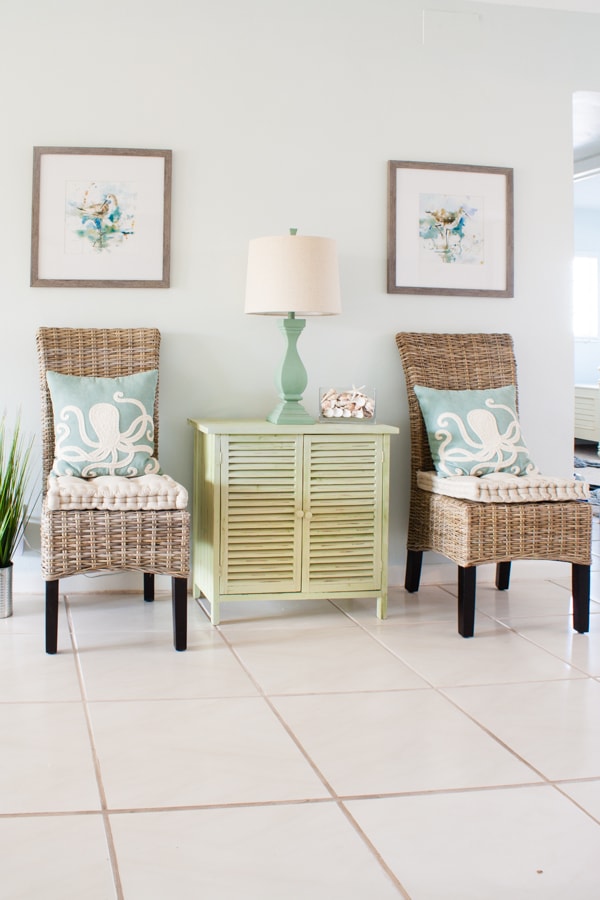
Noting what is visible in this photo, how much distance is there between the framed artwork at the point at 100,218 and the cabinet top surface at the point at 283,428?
65cm

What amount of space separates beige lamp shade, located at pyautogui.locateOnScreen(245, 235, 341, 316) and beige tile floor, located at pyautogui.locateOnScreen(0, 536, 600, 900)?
1.13m

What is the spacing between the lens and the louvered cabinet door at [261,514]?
3303 mm

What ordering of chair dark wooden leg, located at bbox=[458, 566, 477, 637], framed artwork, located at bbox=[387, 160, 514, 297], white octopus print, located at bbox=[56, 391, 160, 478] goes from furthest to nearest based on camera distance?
framed artwork, located at bbox=[387, 160, 514, 297]
white octopus print, located at bbox=[56, 391, 160, 478]
chair dark wooden leg, located at bbox=[458, 566, 477, 637]

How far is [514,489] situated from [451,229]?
126cm

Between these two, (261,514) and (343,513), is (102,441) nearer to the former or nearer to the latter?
(261,514)

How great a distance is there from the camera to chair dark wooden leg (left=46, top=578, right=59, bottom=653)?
115 inches

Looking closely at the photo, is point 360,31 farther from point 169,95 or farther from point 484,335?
point 484,335

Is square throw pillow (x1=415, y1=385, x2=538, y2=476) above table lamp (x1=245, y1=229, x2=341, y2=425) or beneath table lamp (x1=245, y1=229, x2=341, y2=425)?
beneath

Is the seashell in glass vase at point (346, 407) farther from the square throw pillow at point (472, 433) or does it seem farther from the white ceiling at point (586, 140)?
the white ceiling at point (586, 140)

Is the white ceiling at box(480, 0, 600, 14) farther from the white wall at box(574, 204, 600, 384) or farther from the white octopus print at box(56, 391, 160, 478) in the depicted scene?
the white wall at box(574, 204, 600, 384)

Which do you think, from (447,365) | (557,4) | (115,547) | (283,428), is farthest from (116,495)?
(557,4)

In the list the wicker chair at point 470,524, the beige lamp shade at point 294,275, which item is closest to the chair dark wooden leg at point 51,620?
the beige lamp shade at point 294,275

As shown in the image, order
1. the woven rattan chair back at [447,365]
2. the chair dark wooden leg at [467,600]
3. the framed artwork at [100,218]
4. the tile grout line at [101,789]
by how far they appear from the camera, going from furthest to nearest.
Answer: the woven rattan chair back at [447,365], the framed artwork at [100,218], the chair dark wooden leg at [467,600], the tile grout line at [101,789]

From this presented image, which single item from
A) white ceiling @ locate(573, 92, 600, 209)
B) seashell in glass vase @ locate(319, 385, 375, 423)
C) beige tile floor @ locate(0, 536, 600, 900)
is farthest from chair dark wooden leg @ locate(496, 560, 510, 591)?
white ceiling @ locate(573, 92, 600, 209)
